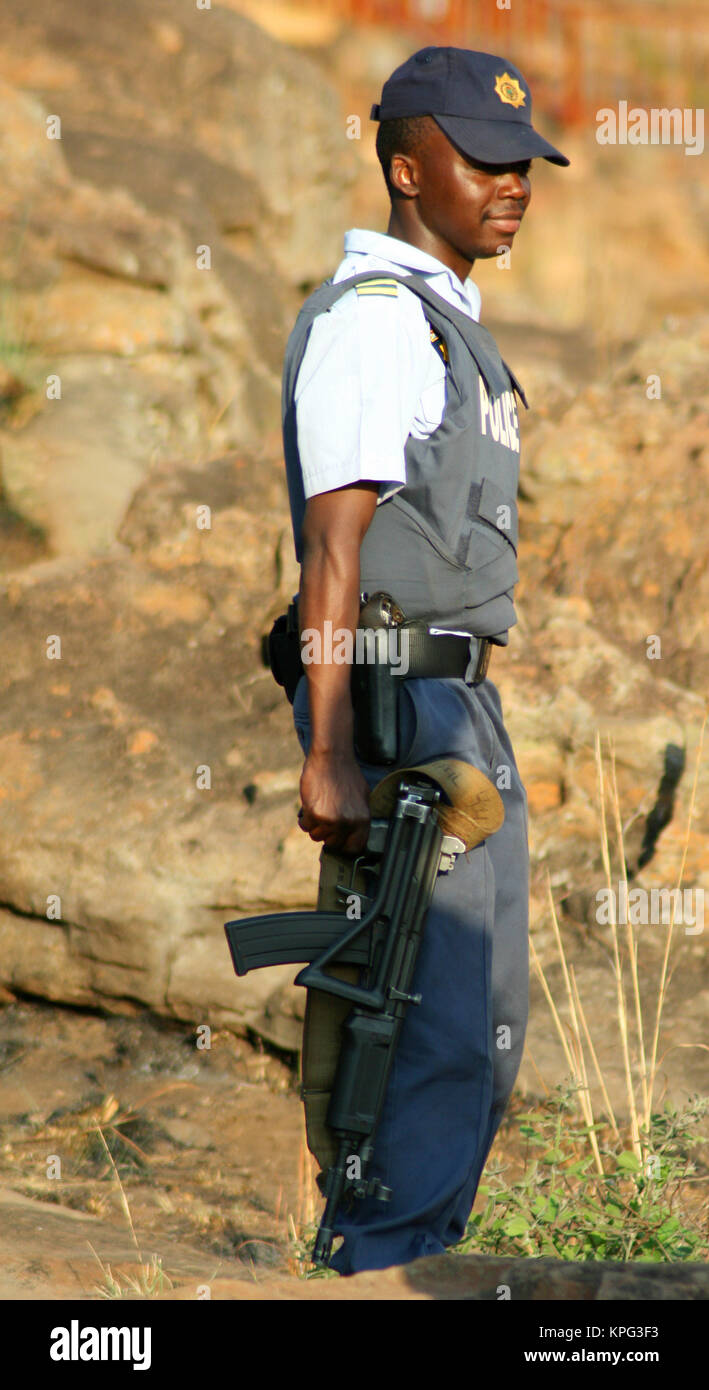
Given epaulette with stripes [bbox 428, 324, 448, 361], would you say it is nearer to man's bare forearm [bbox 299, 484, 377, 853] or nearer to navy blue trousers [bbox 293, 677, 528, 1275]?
man's bare forearm [bbox 299, 484, 377, 853]

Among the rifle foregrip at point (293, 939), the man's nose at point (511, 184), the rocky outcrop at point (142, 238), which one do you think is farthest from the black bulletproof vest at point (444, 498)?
the rocky outcrop at point (142, 238)

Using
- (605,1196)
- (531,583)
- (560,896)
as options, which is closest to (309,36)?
(531,583)

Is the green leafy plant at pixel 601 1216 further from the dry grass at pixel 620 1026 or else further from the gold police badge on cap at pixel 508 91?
the gold police badge on cap at pixel 508 91

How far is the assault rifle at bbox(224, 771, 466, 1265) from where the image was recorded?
2.14 m

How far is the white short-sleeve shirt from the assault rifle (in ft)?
1.69

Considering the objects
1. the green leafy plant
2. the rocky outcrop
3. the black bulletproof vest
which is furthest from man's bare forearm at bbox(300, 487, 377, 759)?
the rocky outcrop

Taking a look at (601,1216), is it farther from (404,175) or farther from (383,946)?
(404,175)

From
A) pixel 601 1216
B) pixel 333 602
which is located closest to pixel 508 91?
pixel 333 602

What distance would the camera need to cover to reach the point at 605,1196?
2645mm

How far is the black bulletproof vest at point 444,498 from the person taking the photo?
223 centimetres

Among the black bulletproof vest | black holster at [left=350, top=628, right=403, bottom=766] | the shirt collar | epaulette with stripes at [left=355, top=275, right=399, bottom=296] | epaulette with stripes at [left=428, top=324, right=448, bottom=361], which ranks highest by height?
the shirt collar

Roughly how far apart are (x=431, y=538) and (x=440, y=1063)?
869 millimetres

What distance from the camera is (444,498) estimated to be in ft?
7.34
